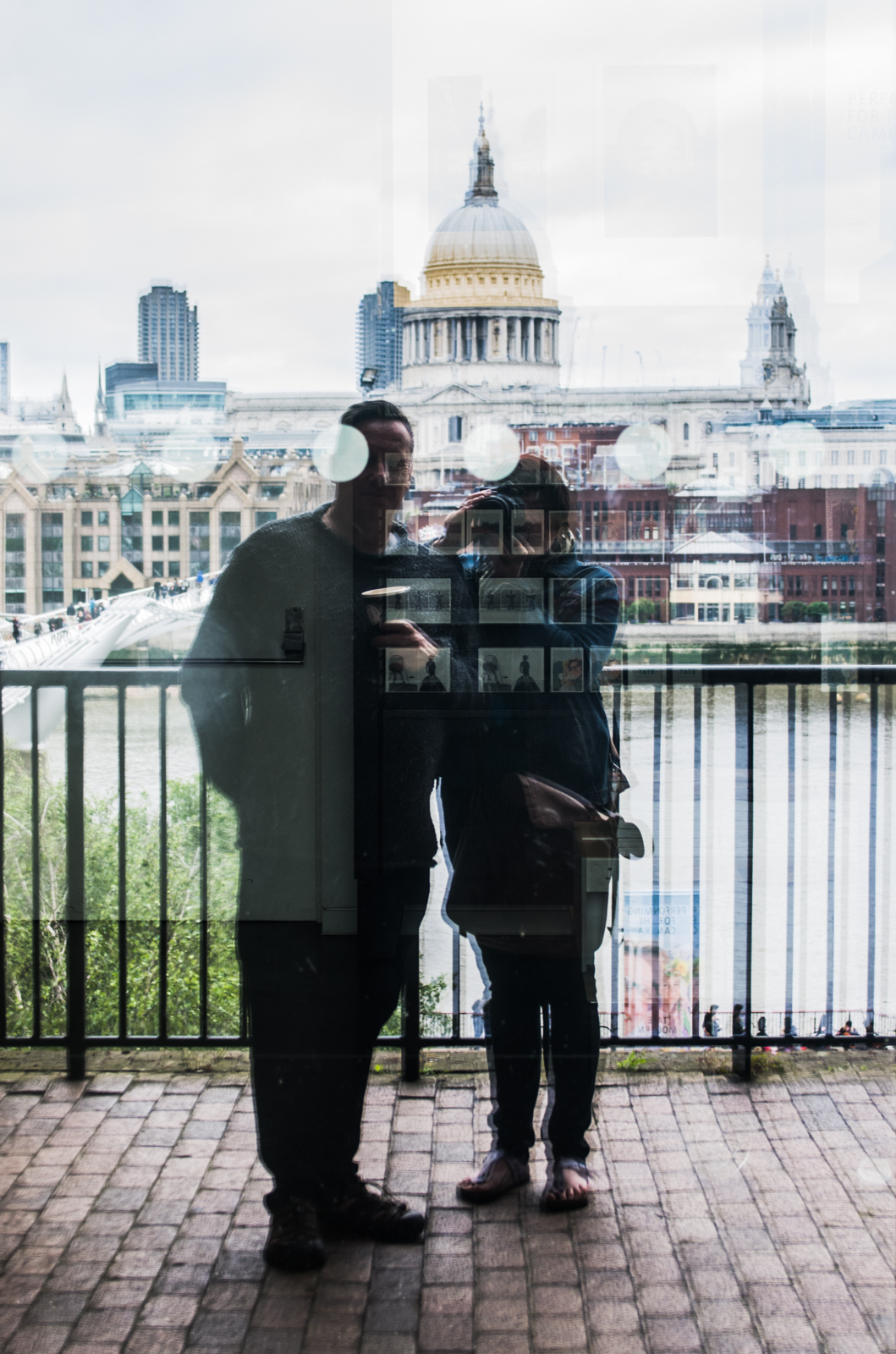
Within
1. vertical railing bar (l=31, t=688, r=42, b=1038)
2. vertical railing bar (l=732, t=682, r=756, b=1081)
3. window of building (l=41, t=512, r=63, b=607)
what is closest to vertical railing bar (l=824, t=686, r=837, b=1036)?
vertical railing bar (l=732, t=682, r=756, b=1081)

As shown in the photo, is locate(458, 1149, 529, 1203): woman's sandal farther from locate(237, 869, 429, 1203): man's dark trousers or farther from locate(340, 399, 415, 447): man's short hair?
locate(340, 399, 415, 447): man's short hair

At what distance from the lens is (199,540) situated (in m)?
2.13

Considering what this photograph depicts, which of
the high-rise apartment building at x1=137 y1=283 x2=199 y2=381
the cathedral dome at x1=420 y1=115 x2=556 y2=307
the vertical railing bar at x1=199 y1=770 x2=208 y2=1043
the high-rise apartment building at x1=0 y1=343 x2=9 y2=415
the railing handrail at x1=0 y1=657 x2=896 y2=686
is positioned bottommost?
the vertical railing bar at x1=199 y1=770 x2=208 y2=1043

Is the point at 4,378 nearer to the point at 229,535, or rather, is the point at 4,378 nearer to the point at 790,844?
the point at 229,535

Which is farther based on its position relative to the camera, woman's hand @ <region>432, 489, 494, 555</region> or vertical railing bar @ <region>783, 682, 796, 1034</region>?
vertical railing bar @ <region>783, 682, 796, 1034</region>

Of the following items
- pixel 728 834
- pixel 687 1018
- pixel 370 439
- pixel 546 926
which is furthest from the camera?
pixel 728 834

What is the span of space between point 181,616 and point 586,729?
0.75 meters

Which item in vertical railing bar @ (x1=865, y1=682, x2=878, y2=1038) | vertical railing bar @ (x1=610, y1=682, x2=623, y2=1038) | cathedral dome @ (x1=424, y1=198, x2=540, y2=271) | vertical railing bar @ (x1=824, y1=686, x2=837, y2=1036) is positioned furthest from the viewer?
vertical railing bar @ (x1=865, y1=682, x2=878, y2=1038)

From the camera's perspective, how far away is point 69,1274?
2.08 metres

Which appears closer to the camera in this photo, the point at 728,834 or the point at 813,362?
the point at 813,362

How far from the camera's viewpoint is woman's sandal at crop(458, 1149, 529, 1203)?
2230 millimetres

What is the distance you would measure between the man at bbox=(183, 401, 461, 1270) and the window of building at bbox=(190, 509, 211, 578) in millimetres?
49

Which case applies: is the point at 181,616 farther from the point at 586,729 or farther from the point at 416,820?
the point at 586,729

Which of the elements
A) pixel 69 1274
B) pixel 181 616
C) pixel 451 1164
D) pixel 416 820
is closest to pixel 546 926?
pixel 416 820
